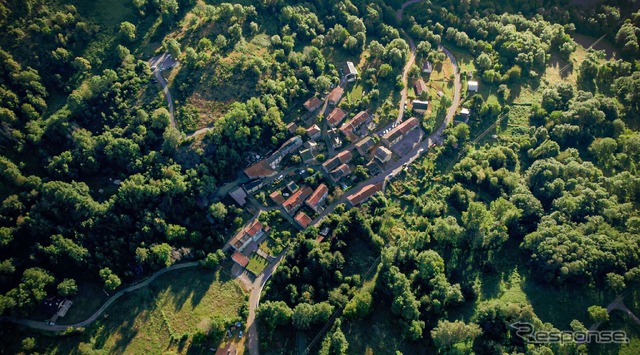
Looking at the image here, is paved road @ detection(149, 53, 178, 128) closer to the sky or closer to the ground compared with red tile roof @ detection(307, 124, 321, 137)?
closer to the ground

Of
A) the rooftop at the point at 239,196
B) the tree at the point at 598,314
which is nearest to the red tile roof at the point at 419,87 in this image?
the rooftop at the point at 239,196

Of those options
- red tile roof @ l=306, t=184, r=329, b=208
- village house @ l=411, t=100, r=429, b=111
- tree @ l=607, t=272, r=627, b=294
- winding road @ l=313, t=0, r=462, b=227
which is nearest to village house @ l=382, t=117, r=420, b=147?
winding road @ l=313, t=0, r=462, b=227

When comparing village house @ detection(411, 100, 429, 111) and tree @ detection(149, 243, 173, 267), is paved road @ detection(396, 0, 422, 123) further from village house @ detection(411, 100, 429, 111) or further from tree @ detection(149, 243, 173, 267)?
tree @ detection(149, 243, 173, 267)

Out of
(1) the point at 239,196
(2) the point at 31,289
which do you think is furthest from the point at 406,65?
(2) the point at 31,289

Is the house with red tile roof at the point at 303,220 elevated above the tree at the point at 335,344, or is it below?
above

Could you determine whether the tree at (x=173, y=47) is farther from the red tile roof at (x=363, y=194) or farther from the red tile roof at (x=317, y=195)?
the red tile roof at (x=363, y=194)

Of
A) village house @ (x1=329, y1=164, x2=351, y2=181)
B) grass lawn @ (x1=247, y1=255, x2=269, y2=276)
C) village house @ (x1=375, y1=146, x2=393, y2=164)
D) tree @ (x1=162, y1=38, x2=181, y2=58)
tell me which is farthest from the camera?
tree @ (x1=162, y1=38, x2=181, y2=58)

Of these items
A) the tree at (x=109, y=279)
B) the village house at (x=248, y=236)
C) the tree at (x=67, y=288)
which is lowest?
the tree at (x=67, y=288)

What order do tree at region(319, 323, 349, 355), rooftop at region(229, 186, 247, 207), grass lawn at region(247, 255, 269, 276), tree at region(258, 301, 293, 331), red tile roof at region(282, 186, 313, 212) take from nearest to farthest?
tree at region(319, 323, 349, 355)
tree at region(258, 301, 293, 331)
grass lawn at region(247, 255, 269, 276)
red tile roof at region(282, 186, 313, 212)
rooftop at region(229, 186, 247, 207)
